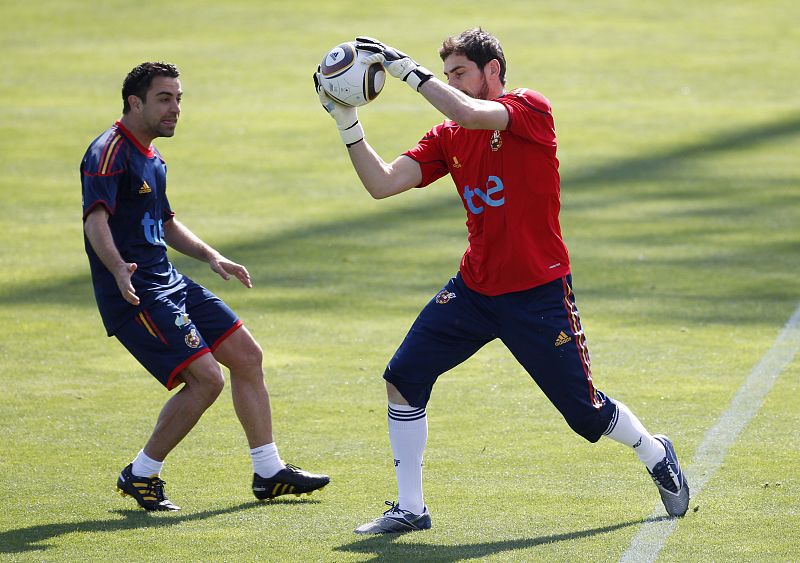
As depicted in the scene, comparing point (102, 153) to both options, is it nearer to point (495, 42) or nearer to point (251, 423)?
point (251, 423)

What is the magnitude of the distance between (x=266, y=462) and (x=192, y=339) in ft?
2.29

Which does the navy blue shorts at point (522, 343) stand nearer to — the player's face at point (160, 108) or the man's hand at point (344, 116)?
the man's hand at point (344, 116)

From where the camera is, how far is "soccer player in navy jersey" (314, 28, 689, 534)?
5.90 meters

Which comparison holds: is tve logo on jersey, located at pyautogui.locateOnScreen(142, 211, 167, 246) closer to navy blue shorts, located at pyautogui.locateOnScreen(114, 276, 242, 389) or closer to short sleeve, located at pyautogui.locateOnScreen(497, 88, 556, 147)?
navy blue shorts, located at pyautogui.locateOnScreen(114, 276, 242, 389)

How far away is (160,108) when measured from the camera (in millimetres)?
6449

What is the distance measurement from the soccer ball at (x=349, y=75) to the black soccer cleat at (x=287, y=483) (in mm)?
1821

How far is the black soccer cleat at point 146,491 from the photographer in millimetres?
6305

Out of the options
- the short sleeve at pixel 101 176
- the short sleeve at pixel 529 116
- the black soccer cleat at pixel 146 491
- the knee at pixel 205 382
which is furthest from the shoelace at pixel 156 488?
the short sleeve at pixel 529 116

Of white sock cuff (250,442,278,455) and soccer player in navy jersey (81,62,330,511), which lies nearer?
soccer player in navy jersey (81,62,330,511)

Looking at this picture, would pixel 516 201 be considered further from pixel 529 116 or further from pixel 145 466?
pixel 145 466

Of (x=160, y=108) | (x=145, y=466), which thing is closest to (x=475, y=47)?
(x=160, y=108)

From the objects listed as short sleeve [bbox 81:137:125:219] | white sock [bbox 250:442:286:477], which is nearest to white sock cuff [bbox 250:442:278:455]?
white sock [bbox 250:442:286:477]

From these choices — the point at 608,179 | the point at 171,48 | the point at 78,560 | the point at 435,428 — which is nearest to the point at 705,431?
the point at 435,428

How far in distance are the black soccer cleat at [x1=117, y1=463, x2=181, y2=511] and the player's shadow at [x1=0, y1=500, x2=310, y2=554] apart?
0.05 meters
